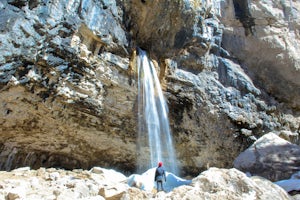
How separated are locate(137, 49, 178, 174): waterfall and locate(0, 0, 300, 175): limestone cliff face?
1.05ft

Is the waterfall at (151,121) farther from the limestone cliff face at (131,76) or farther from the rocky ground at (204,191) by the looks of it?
the rocky ground at (204,191)

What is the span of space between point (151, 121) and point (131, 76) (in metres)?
1.85

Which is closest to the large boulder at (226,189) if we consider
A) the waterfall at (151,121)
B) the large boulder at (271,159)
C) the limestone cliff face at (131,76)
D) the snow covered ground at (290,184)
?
the snow covered ground at (290,184)

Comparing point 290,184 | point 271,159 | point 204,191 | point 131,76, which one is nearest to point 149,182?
point 271,159

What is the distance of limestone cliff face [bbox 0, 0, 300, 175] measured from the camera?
8.45 metres

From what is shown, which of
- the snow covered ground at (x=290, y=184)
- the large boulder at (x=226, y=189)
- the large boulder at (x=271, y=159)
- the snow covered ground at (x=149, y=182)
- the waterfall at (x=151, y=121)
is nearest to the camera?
the large boulder at (x=226, y=189)

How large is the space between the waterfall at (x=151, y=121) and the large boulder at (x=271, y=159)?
4668 mm

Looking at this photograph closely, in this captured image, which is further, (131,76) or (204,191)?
(131,76)

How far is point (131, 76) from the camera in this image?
10617mm

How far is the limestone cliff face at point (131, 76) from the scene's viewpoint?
845 centimetres

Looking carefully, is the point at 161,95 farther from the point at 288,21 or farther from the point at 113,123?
the point at 288,21

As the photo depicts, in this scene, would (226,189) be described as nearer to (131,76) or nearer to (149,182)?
(149,182)

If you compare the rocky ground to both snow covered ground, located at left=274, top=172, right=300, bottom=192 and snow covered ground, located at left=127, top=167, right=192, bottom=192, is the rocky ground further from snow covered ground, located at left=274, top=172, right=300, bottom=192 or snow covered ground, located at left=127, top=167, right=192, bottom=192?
snow covered ground, located at left=127, top=167, right=192, bottom=192

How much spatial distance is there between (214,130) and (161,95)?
8.82 feet
